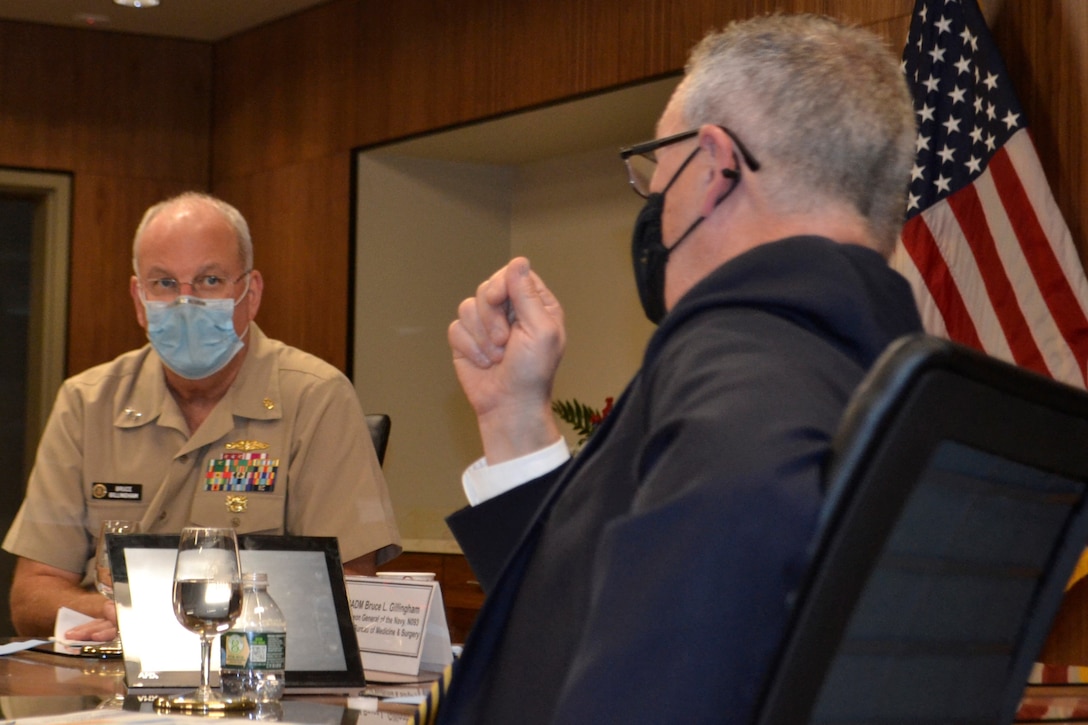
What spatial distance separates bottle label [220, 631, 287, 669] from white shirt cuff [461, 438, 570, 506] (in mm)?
431

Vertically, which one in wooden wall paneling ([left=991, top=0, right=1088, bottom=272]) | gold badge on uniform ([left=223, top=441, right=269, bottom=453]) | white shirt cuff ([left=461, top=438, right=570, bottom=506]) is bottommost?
gold badge on uniform ([left=223, top=441, right=269, bottom=453])

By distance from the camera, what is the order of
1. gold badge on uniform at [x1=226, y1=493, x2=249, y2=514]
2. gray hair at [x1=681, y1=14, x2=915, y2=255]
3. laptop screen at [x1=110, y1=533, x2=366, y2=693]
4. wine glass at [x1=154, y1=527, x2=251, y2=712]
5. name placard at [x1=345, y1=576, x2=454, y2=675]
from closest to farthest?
gray hair at [x1=681, y1=14, x2=915, y2=255] < wine glass at [x1=154, y1=527, x2=251, y2=712] < laptop screen at [x1=110, y1=533, x2=366, y2=693] < name placard at [x1=345, y1=576, x2=454, y2=675] < gold badge on uniform at [x1=226, y1=493, x2=249, y2=514]

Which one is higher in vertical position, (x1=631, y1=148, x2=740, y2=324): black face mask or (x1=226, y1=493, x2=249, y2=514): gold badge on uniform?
(x1=631, y1=148, x2=740, y2=324): black face mask

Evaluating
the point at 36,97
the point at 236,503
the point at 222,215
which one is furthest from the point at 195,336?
the point at 36,97

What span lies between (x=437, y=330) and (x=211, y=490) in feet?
10.2

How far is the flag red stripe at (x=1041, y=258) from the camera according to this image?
129 inches

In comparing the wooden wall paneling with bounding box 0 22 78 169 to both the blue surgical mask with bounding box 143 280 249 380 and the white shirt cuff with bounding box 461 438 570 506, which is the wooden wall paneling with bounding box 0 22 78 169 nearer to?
the blue surgical mask with bounding box 143 280 249 380

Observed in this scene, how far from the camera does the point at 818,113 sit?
3.57ft

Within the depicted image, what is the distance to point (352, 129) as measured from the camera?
5.59 meters

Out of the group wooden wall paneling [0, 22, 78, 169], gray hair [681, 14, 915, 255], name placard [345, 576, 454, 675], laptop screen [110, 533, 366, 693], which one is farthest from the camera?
wooden wall paneling [0, 22, 78, 169]

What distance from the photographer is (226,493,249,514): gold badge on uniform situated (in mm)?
2559

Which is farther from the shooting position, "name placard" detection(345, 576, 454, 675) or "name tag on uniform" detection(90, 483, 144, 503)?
"name tag on uniform" detection(90, 483, 144, 503)

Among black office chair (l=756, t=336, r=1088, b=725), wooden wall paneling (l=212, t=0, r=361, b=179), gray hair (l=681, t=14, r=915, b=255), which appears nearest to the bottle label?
gray hair (l=681, t=14, r=915, b=255)

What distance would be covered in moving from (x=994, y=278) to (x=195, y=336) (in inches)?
76.8
